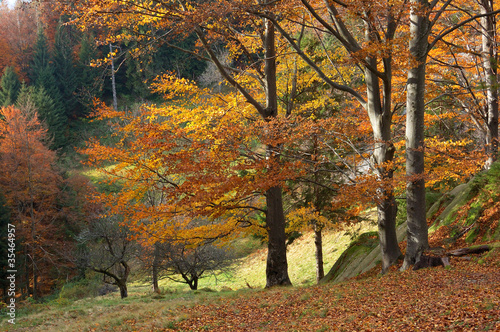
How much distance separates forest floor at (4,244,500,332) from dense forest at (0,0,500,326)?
1252 mm

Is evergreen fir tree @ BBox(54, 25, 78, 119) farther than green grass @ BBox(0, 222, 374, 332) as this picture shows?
Yes

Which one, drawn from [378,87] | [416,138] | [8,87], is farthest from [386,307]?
[8,87]

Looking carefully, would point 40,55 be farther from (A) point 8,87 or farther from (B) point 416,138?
(B) point 416,138

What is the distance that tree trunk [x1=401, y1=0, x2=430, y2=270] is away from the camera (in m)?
7.32

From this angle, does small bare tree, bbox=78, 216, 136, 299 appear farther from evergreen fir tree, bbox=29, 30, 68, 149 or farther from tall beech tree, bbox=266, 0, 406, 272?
evergreen fir tree, bbox=29, 30, 68, 149

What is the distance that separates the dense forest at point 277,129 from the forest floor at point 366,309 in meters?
1.25

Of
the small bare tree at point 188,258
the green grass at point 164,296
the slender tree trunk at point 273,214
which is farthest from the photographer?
the small bare tree at point 188,258

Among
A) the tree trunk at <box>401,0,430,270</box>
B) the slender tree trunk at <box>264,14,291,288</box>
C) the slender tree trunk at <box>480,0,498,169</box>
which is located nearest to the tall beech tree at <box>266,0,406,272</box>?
the tree trunk at <box>401,0,430,270</box>

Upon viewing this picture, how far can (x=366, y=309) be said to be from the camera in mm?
5562

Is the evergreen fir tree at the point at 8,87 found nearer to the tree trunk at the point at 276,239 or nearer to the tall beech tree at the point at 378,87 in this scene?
the tree trunk at the point at 276,239

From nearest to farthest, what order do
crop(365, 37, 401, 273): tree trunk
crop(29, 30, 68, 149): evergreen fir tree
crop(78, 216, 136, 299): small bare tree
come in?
crop(365, 37, 401, 273): tree trunk, crop(78, 216, 136, 299): small bare tree, crop(29, 30, 68, 149): evergreen fir tree

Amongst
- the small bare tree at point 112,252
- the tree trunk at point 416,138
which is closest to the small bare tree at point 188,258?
the small bare tree at point 112,252

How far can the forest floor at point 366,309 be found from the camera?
449 centimetres

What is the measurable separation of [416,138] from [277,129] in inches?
121
